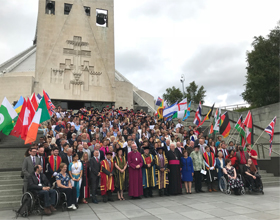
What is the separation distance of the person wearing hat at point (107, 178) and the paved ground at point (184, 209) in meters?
0.35

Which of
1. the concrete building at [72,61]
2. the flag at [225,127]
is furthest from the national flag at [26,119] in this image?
the concrete building at [72,61]

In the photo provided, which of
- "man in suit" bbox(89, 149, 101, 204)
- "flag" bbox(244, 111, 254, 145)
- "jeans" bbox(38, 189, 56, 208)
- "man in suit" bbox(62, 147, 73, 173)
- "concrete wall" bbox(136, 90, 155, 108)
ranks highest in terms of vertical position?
"concrete wall" bbox(136, 90, 155, 108)

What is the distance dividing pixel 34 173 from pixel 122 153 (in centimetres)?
273

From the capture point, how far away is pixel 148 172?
790cm

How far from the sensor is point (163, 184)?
26.0 ft

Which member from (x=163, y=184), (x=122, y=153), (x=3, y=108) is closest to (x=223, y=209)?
(x=163, y=184)

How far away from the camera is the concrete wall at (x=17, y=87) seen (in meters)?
20.7

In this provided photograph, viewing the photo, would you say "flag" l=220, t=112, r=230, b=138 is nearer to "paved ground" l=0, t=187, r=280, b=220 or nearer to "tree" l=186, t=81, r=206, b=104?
"paved ground" l=0, t=187, r=280, b=220

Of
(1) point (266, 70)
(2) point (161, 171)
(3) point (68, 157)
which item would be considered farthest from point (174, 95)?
(3) point (68, 157)

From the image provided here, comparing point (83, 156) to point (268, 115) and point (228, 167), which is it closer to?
point (228, 167)

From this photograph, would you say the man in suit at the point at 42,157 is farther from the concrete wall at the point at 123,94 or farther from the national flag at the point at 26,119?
the concrete wall at the point at 123,94

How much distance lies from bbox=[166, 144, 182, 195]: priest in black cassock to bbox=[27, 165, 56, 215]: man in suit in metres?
3.85

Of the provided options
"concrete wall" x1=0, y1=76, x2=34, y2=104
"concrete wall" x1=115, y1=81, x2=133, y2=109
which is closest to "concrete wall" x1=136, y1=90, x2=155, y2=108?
"concrete wall" x1=115, y1=81, x2=133, y2=109

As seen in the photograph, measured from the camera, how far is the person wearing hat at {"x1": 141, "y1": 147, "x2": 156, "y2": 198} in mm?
7773
